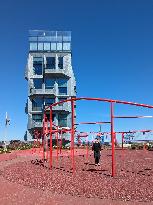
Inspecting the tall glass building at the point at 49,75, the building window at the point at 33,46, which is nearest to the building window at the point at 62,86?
the tall glass building at the point at 49,75

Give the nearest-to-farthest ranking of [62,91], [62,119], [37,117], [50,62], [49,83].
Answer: [37,117] < [62,119] < [62,91] < [49,83] < [50,62]

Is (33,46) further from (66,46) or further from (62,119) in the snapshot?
(62,119)

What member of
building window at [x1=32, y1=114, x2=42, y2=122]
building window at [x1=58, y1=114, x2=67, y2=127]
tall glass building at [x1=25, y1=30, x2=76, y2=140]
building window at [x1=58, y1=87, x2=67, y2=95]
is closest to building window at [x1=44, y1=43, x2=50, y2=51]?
tall glass building at [x1=25, y1=30, x2=76, y2=140]

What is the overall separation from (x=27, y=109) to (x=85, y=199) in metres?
58.0

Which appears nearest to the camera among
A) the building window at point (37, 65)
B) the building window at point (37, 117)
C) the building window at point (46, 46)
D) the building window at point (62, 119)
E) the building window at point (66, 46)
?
the building window at point (37, 117)

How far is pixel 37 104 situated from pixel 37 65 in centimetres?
758

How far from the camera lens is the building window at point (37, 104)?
6694 cm

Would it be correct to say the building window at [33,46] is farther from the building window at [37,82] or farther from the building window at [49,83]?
the building window at [49,83]

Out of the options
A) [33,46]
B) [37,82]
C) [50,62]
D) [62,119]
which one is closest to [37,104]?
[37,82]

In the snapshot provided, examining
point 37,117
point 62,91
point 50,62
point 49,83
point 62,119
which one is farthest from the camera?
point 50,62

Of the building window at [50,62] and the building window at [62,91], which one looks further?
the building window at [50,62]

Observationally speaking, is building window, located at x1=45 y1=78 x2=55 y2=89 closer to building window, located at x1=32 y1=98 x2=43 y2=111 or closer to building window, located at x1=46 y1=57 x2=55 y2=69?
building window, located at x1=46 y1=57 x2=55 y2=69

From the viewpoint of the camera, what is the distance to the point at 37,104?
6738 centimetres

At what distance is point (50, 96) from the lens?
219 feet
